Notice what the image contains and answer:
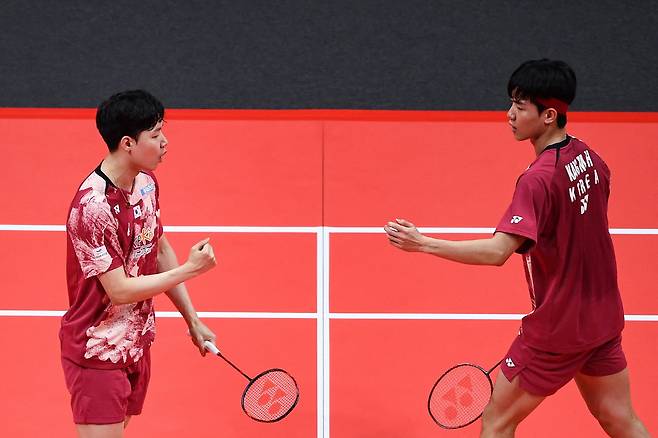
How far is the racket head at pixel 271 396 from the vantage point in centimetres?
330

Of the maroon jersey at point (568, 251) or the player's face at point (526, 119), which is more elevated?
the player's face at point (526, 119)

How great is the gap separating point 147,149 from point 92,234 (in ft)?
1.00

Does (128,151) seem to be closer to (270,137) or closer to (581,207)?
(581,207)

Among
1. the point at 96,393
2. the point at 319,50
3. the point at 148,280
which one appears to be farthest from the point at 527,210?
the point at 319,50

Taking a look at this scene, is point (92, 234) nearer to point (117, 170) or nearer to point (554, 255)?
point (117, 170)

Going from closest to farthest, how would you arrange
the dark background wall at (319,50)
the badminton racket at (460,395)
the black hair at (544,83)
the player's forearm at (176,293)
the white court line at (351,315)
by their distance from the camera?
1. the black hair at (544,83)
2. the player's forearm at (176,293)
3. the badminton racket at (460,395)
4. the white court line at (351,315)
5. the dark background wall at (319,50)

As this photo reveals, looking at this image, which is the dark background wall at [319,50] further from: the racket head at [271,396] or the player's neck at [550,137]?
the player's neck at [550,137]

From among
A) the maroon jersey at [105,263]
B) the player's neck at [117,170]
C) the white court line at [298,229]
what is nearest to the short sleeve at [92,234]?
the maroon jersey at [105,263]

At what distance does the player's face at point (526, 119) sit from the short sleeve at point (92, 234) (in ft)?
4.20

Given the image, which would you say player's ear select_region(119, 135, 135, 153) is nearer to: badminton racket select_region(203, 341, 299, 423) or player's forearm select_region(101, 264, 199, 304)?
player's forearm select_region(101, 264, 199, 304)

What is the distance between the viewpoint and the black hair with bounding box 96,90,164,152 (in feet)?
8.87

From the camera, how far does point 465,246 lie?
8.85 feet

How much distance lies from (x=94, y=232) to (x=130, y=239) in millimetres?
149

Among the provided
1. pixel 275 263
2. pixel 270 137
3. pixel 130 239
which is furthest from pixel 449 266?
pixel 130 239
